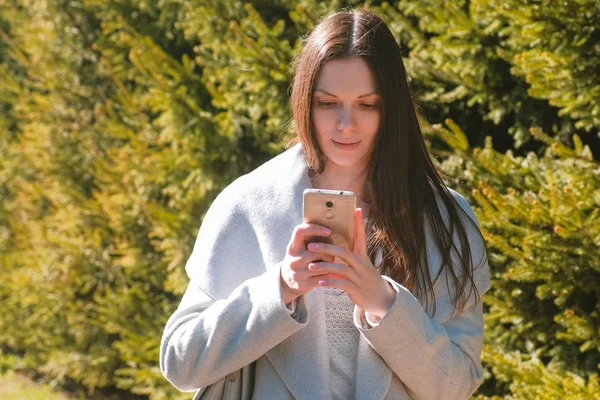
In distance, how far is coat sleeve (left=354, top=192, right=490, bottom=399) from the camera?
213 centimetres

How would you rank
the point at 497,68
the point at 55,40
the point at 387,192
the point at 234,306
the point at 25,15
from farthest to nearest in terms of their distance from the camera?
the point at 25,15 < the point at 55,40 < the point at 497,68 < the point at 387,192 < the point at 234,306

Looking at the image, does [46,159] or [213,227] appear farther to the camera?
[46,159]

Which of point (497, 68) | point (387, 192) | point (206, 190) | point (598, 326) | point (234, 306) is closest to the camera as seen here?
point (234, 306)

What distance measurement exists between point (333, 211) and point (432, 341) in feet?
1.36

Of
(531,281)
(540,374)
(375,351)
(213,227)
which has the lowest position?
(540,374)

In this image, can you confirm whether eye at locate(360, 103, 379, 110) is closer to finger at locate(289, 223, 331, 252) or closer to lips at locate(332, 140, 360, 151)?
lips at locate(332, 140, 360, 151)

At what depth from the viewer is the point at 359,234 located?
2.06m

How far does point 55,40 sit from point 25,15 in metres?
0.82

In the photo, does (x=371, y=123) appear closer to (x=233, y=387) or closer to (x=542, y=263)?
(x=233, y=387)

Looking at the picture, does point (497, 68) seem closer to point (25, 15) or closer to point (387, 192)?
point (387, 192)

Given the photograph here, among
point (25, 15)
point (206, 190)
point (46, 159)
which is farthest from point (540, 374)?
point (25, 15)

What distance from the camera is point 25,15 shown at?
287 inches

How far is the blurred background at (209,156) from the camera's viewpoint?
3.15 metres

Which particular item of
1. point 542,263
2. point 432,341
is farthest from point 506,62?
point 432,341
